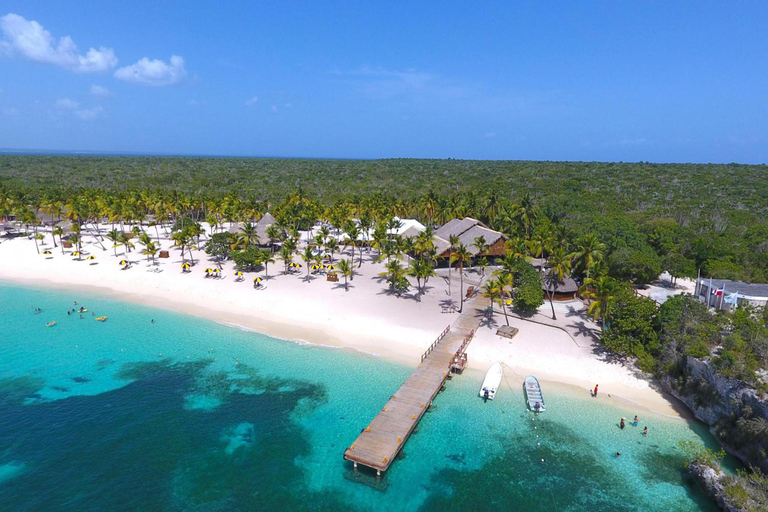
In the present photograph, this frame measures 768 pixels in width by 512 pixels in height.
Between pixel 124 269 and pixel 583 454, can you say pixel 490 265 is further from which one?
pixel 124 269

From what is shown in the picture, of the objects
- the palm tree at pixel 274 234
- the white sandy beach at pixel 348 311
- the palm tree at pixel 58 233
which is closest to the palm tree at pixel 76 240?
the white sandy beach at pixel 348 311

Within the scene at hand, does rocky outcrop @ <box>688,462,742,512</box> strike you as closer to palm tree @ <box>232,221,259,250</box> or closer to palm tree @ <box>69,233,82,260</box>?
palm tree @ <box>232,221,259,250</box>

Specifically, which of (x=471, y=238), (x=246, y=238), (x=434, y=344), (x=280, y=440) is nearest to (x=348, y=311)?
(x=434, y=344)

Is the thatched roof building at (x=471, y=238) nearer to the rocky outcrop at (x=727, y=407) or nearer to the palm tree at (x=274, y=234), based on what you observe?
the palm tree at (x=274, y=234)

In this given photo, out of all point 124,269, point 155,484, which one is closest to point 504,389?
point 155,484

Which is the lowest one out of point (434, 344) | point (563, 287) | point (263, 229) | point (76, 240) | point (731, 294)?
point (434, 344)

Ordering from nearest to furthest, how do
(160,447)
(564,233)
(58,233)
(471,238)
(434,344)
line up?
(160,447) < (434,344) < (564,233) < (471,238) < (58,233)

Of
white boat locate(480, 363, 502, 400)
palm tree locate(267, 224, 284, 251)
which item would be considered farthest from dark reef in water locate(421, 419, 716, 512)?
palm tree locate(267, 224, 284, 251)

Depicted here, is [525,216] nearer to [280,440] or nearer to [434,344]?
[434,344]
